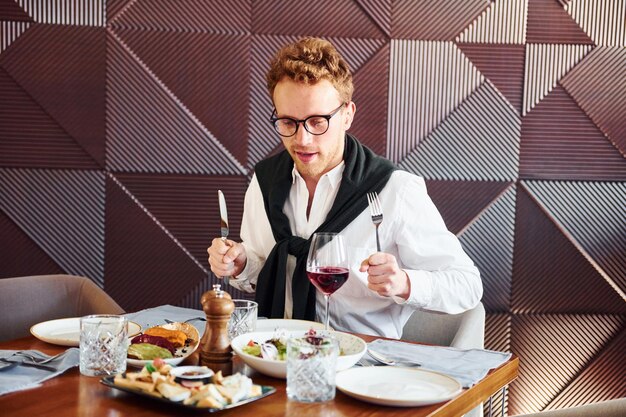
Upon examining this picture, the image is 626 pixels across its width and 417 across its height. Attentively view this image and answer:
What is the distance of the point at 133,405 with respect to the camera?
1620 millimetres

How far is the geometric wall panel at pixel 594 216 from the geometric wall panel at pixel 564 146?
6 cm

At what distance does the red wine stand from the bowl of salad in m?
0.15

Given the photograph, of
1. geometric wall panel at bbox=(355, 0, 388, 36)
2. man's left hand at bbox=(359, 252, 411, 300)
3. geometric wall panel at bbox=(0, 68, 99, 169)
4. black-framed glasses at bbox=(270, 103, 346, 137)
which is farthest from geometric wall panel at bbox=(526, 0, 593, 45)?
geometric wall panel at bbox=(0, 68, 99, 169)

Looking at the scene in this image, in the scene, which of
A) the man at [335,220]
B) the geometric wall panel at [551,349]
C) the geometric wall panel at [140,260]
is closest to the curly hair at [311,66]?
the man at [335,220]

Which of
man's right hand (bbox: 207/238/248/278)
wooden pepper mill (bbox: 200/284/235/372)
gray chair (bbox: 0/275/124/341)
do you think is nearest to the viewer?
wooden pepper mill (bbox: 200/284/235/372)

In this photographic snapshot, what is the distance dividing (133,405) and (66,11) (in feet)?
10.4

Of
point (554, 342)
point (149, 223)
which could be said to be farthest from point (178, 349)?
point (554, 342)

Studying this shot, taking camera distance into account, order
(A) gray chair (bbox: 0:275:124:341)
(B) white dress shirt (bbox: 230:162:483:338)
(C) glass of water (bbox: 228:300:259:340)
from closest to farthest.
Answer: (C) glass of water (bbox: 228:300:259:340) → (B) white dress shirt (bbox: 230:162:483:338) → (A) gray chair (bbox: 0:275:124:341)

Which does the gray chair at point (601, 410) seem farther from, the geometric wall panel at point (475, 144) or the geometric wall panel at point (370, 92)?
the geometric wall panel at point (370, 92)

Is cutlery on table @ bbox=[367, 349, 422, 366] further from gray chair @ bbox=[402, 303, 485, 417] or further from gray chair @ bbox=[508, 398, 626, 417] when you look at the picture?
gray chair @ bbox=[402, 303, 485, 417]

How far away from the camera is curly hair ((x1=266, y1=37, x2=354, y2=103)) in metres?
2.70

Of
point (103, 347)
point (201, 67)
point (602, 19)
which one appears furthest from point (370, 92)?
point (103, 347)

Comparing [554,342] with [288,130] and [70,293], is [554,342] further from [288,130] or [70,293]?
[70,293]

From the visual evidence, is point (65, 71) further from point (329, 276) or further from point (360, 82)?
point (329, 276)
